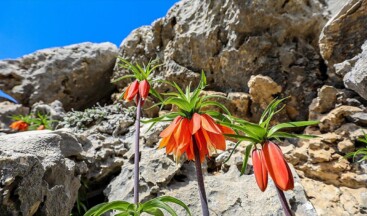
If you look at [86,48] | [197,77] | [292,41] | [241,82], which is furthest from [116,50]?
[292,41]

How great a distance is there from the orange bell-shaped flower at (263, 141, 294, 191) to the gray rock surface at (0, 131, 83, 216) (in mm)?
1812

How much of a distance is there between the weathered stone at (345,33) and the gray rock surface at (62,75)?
588cm

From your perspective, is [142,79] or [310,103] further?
[310,103]

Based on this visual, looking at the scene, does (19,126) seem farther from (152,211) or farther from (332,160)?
(332,160)

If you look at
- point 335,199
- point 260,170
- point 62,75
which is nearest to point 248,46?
point 335,199

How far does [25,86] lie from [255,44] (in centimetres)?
622

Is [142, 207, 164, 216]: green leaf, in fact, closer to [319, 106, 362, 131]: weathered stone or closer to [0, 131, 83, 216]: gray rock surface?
[0, 131, 83, 216]: gray rock surface

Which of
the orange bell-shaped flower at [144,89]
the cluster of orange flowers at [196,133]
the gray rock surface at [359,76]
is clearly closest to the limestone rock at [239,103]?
the gray rock surface at [359,76]

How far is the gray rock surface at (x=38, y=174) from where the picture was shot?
2.12 m

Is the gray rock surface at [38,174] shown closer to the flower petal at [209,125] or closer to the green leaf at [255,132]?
the flower petal at [209,125]

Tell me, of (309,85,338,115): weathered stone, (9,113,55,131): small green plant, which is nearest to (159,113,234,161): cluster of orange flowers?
(309,85,338,115): weathered stone

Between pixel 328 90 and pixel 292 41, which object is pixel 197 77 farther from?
pixel 328 90

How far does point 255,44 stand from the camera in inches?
216

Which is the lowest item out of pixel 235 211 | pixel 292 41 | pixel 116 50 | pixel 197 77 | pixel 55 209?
pixel 235 211
